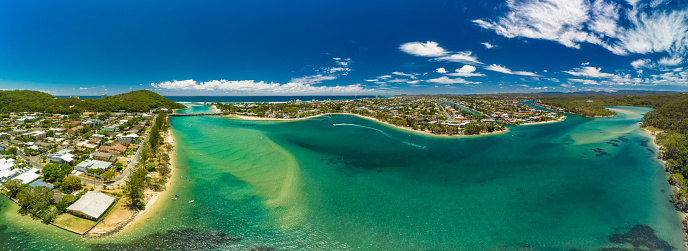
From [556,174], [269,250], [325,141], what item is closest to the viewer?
[269,250]

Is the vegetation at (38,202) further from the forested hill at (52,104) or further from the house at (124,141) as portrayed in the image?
the forested hill at (52,104)

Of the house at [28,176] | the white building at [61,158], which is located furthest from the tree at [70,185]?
the white building at [61,158]

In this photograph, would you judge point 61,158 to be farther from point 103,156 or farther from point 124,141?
point 124,141

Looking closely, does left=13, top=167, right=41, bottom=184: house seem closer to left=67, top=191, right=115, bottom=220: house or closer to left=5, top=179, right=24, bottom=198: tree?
left=5, top=179, right=24, bottom=198: tree

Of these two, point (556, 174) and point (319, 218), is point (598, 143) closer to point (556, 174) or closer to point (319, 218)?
point (556, 174)

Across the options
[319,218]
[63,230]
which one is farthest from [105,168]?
[319,218]

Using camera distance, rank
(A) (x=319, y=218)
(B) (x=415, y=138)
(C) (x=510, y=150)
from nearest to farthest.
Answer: (A) (x=319, y=218) → (C) (x=510, y=150) → (B) (x=415, y=138)

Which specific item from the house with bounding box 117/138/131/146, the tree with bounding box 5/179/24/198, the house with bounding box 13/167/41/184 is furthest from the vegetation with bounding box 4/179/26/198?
the house with bounding box 117/138/131/146
